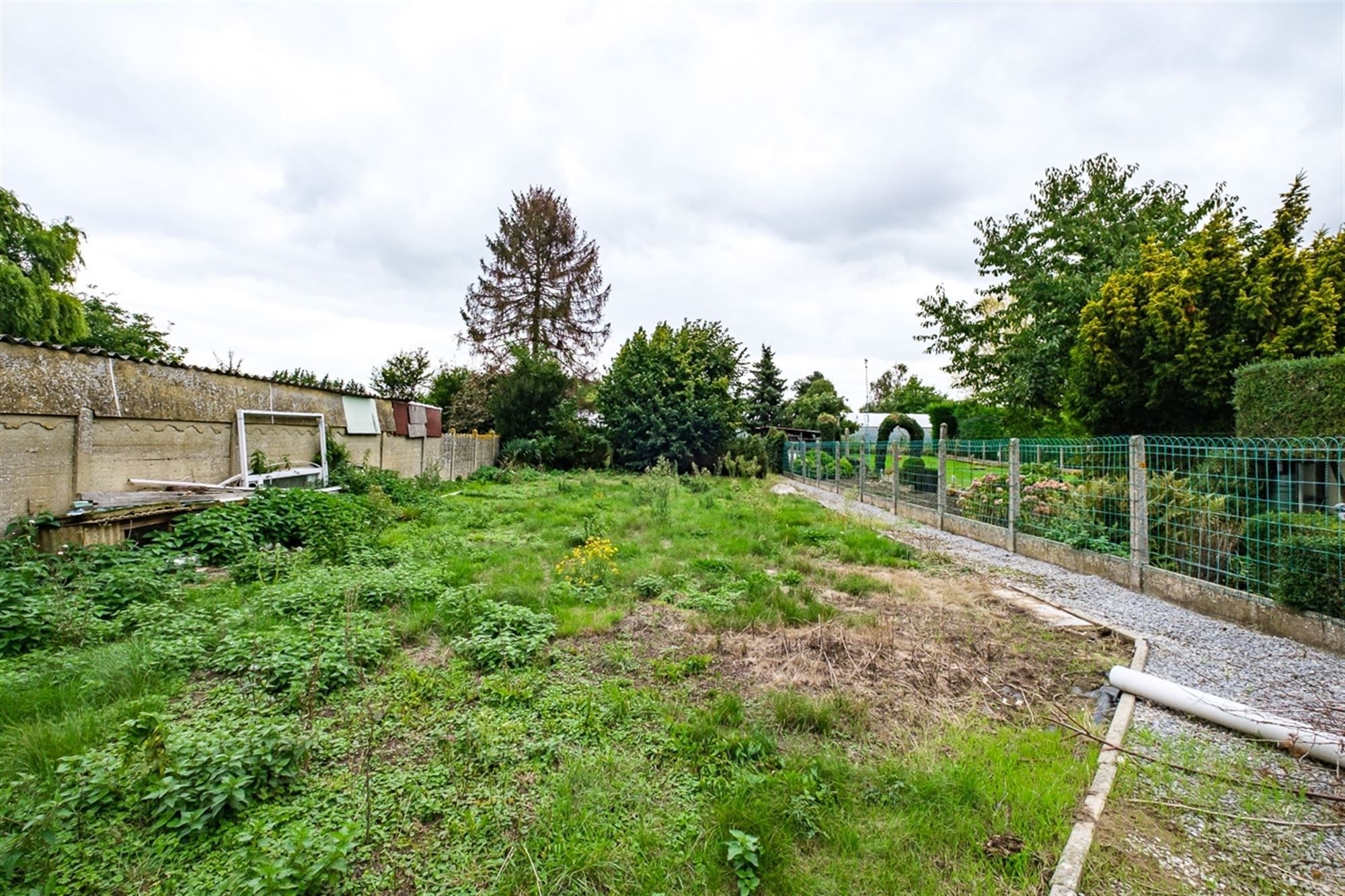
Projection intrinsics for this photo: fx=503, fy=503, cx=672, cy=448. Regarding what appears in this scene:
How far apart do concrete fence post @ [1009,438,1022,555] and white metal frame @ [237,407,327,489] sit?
1187cm

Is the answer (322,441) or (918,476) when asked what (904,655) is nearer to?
(918,476)

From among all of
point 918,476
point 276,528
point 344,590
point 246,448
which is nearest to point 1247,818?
Answer: point 344,590

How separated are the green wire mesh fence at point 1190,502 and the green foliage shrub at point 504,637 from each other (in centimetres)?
574

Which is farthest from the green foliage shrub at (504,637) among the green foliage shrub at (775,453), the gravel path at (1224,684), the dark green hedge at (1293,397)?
the green foliage shrub at (775,453)

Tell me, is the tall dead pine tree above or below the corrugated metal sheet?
above

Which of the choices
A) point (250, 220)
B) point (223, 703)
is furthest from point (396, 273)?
point (223, 703)

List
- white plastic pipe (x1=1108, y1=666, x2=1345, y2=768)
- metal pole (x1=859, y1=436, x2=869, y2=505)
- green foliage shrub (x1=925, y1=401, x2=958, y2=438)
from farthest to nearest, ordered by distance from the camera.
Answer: green foliage shrub (x1=925, y1=401, x2=958, y2=438) → metal pole (x1=859, y1=436, x2=869, y2=505) → white plastic pipe (x1=1108, y1=666, x2=1345, y2=768)

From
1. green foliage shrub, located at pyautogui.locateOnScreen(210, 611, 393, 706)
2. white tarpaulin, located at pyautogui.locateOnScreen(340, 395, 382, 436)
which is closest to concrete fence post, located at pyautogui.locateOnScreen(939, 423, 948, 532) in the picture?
green foliage shrub, located at pyautogui.locateOnScreen(210, 611, 393, 706)

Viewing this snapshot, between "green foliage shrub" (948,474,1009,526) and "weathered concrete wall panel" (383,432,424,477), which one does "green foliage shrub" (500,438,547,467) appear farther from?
"green foliage shrub" (948,474,1009,526)

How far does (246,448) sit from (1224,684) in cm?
1208

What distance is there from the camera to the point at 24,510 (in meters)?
5.50

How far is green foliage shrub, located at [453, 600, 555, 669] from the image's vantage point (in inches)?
136

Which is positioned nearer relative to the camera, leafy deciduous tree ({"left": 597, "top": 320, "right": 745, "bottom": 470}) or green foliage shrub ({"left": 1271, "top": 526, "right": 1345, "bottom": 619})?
green foliage shrub ({"left": 1271, "top": 526, "right": 1345, "bottom": 619})

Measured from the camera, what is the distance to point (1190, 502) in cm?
525
